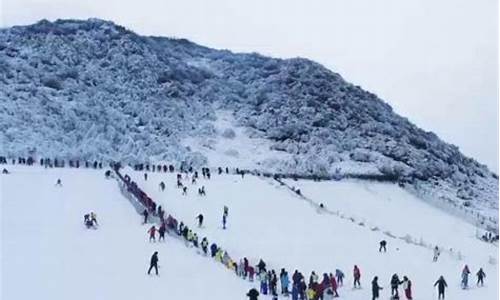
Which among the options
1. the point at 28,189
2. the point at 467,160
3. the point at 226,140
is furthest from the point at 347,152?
the point at 28,189

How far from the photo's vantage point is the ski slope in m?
22.3

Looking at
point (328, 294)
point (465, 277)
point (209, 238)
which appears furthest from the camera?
point (209, 238)

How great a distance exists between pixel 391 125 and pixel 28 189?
4726 cm

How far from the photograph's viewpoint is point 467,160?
8100 cm

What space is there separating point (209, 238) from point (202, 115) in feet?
168

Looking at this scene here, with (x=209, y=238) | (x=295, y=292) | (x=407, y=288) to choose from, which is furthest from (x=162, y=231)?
(x=407, y=288)

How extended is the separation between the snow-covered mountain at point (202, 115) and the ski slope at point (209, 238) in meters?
13.3

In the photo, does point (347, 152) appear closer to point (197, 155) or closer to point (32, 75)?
point (197, 155)

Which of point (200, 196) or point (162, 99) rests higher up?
point (162, 99)

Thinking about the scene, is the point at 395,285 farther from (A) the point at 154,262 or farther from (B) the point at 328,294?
(A) the point at 154,262

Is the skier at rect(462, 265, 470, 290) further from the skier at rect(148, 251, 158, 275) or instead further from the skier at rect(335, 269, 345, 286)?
the skier at rect(148, 251, 158, 275)

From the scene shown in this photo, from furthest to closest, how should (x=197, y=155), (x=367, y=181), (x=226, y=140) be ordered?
1. (x=226, y=140)
2. (x=197, y=155)
3. (x=367, y=181)

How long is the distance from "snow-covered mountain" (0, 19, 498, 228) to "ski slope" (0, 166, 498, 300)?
43.5 feet

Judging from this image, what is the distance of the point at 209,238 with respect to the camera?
3023 centimetres
